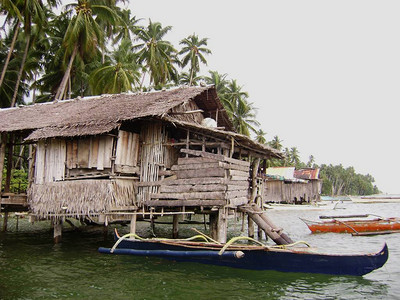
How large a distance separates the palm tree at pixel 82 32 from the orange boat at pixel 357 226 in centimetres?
1609

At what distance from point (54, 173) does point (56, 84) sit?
15.7 meters

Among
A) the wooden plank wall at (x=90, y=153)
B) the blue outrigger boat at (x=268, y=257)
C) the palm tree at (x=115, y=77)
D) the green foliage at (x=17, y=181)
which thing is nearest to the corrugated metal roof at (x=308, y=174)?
the palm tree at (x=115, y=77)

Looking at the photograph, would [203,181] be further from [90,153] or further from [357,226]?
[357,226]

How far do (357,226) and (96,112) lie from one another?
1329cm

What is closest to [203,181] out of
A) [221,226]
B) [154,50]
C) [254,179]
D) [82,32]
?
[221,226]

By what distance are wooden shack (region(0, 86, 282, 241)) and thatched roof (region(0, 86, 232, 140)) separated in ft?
0.16

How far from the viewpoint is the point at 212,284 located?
8688 mm

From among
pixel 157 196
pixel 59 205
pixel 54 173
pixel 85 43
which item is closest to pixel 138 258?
pixel 157 196

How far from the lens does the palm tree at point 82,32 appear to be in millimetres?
21109

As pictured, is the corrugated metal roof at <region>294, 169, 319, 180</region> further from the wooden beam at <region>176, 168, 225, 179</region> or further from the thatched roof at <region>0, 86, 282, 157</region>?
the wooden beam at <region>176, 168, 225, 179</region>

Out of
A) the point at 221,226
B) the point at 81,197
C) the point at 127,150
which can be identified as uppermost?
the point at 127,150

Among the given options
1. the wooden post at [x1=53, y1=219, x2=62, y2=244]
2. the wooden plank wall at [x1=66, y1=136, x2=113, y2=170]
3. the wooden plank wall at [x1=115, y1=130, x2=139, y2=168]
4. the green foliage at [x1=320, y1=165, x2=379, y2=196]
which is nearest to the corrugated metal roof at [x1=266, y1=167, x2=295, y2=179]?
the wooden plank wall at [x1=115, y1=130, x2=139, y2=168]

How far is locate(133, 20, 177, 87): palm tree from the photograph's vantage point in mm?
27808

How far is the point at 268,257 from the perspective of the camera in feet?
30.2
